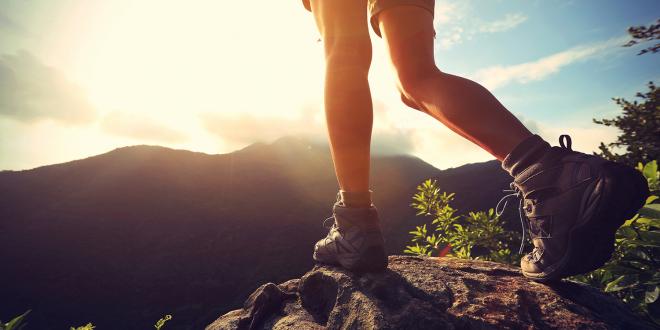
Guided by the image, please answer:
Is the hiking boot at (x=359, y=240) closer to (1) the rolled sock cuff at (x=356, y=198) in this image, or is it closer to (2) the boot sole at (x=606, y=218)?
(1) the rolled sock cuff at (x=356, y=198)

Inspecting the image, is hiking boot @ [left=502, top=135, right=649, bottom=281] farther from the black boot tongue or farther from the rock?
the rock

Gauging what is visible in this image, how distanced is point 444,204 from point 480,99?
6.16 feet

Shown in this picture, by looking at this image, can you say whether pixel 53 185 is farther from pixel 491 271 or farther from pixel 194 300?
pixel 491 271

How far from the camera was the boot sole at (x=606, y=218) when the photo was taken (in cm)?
104

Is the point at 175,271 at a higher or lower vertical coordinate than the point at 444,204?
lower

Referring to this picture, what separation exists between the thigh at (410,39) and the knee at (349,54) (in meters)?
0.12

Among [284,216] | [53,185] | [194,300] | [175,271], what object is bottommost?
[194,300]

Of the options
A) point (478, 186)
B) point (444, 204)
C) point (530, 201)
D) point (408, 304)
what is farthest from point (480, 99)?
point (478, 186)

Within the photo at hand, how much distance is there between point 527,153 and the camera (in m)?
1.18

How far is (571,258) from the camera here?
1.12 metres

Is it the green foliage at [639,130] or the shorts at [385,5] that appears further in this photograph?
the green foliage at [639,130]

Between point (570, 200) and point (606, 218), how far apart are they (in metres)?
0.10

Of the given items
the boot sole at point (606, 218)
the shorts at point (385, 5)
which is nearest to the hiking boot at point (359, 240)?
the boot sole at point (606, 218)

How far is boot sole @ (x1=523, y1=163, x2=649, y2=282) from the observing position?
1037mm
